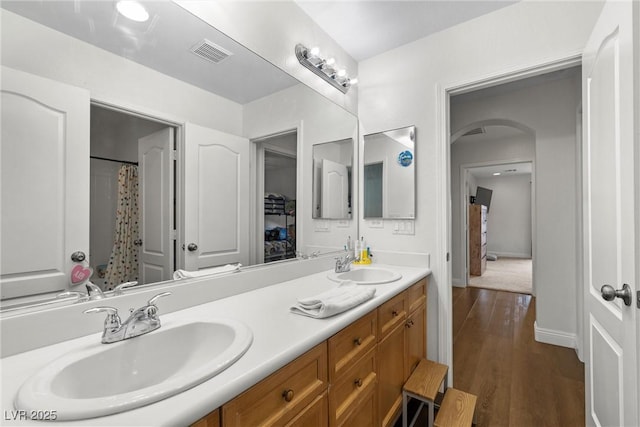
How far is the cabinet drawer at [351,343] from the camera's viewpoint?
992mm

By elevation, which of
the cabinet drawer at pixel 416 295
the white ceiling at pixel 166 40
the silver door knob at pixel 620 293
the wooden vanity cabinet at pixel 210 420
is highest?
the white ceiling at pixel 166 40

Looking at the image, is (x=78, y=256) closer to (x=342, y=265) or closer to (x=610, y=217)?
(x=342, y=265)

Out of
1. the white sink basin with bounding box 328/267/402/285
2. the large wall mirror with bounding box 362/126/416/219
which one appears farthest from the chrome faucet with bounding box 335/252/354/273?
the large wall mirror with bounding box 362/126/416/219

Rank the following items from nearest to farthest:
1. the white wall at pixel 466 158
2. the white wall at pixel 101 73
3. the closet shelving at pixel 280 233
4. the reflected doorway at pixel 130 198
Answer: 1. the white wall at pixel 101 73
2. the reflected doorway at pixel 130 198
3. the closet shelving at pixel 280 233
4. the white wall at pixel 466 158

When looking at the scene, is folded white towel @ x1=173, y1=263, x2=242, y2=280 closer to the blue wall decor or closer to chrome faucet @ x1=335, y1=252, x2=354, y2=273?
chrome faucet @ x1=335, y1=252, x2=354, y2=273

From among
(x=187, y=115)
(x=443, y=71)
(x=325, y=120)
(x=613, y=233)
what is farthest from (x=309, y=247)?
(x=443, y=71)

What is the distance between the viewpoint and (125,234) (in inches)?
38.4

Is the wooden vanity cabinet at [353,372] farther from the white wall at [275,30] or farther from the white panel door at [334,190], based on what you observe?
the white wall at [275,30]

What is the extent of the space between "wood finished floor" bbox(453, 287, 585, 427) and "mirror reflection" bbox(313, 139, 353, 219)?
1.55 metres

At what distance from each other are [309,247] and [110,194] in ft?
3.82

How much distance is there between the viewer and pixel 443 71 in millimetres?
1944

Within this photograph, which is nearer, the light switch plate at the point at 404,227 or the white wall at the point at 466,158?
the light switch plate at the point at 404,227

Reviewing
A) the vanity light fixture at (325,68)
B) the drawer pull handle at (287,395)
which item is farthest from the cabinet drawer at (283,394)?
the vanity light fixture at (325,68)

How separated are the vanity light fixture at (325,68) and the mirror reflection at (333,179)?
1.39ft
